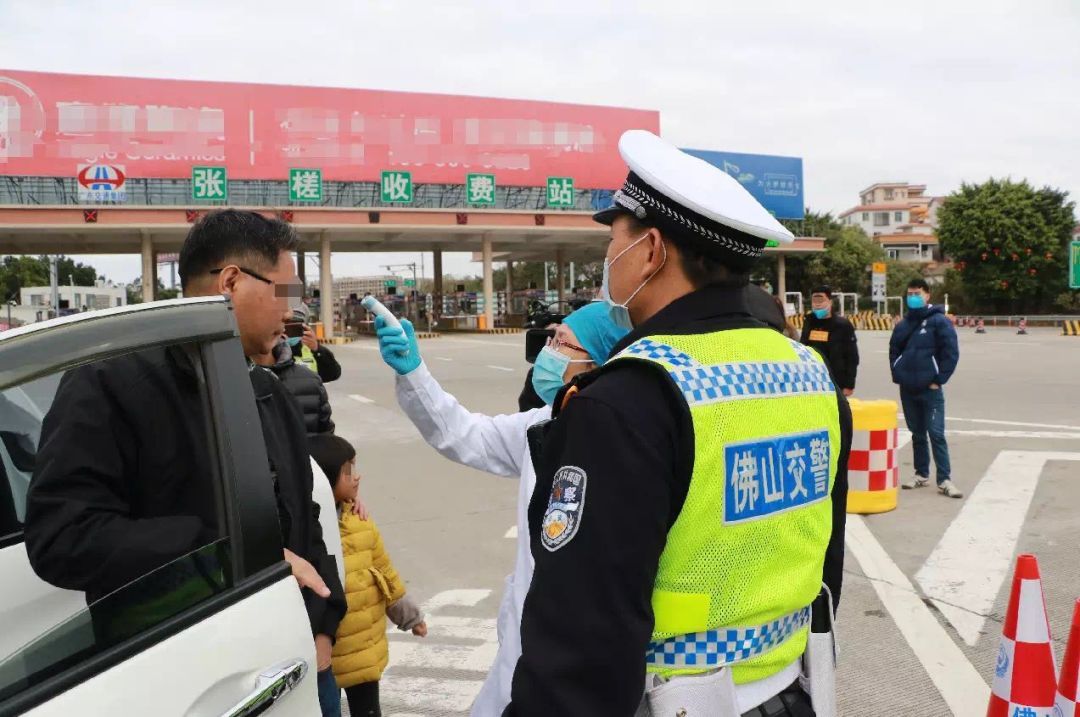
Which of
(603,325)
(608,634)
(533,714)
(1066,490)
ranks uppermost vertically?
(603,325)

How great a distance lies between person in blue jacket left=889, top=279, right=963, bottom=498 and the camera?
6910 millimetres

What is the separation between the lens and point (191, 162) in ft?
104

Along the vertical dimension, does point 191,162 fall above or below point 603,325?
above

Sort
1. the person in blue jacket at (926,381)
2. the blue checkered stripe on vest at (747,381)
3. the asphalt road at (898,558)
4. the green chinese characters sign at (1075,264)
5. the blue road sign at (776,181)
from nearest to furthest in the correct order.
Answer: the blue checkered stripe on vest at (747,381)
the asphalt road at (898,558)
the person in blue jacket at (926,381)
the green chinese characters sign at (1075,264)
the blue road sign at (776,181)

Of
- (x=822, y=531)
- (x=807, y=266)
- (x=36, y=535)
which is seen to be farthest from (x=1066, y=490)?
(x=807, y=266)

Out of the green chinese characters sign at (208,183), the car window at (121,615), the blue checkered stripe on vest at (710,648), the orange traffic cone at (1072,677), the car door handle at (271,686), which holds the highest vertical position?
the green chinese characters sign at (208,183)

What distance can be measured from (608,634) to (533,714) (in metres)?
0.16

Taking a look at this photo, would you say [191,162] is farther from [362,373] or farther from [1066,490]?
[1066,490]

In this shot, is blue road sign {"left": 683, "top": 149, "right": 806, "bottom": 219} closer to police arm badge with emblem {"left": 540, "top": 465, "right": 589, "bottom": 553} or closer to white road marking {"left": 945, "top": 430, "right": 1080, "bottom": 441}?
white road marking {"left": 945, "top": 430, "right": 1080, "bottom": 441}

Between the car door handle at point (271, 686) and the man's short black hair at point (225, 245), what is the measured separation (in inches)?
38.9

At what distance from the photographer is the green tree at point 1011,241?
41.8 metres

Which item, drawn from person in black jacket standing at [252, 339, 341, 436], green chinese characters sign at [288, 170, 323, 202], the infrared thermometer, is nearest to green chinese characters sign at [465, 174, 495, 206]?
green chinese characters sign at [288, 170, 323, 202]

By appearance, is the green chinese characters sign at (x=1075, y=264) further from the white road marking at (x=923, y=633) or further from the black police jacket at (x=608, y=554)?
the black police jacket at (x=608, y=554)

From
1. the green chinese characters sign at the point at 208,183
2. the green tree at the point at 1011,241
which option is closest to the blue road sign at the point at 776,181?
the green tree at the point at 1011,241
